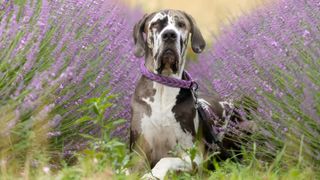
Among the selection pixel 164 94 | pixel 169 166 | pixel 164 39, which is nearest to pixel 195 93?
pixel 164 94

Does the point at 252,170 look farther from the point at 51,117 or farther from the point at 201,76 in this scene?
the point at 201,76

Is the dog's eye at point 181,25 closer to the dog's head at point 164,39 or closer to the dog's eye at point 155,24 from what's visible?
the dog's head at point 164,39

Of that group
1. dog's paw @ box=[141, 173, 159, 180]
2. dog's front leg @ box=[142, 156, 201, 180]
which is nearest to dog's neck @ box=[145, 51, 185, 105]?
dog's front leg @ box=[142, 156, 201, 180]

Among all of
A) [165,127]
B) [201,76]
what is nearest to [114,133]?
[165,127]

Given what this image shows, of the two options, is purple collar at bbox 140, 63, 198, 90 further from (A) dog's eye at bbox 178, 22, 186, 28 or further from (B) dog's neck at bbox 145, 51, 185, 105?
(A) dog's eye at bbox 178, 22, 186, 28

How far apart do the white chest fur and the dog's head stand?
0.16 metres

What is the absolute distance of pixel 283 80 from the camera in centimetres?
498

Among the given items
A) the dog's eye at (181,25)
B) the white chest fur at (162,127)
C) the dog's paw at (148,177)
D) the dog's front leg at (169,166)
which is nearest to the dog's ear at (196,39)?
the dog's eye at (181,25)

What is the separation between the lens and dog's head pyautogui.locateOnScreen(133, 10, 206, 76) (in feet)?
16.7

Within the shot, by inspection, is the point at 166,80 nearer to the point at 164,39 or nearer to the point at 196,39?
the point at 164,39

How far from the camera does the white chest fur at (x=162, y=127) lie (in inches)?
203

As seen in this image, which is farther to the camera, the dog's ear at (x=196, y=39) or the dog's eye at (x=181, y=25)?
the dog's ear at (x=196, y=39)

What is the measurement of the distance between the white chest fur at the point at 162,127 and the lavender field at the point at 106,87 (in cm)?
25

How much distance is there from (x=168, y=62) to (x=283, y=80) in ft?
2.34
